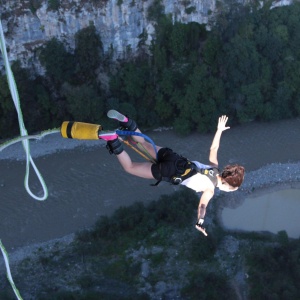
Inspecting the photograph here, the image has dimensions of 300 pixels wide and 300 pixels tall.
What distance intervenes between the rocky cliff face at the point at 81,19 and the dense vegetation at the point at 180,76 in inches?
6.8

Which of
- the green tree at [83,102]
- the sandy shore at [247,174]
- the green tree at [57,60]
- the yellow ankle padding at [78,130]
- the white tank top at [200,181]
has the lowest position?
the sandy shore at [247,174]

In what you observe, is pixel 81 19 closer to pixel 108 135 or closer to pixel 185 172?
pixel 185 172

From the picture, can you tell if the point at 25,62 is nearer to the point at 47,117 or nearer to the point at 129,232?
the point at 47,117

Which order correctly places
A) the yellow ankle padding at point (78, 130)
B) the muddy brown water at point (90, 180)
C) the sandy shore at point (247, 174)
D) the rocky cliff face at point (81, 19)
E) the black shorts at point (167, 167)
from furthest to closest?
the rocky cliff face at point (81, 19)
the sandy shore at point (247, 174)
the muddy brown water at point (90, 180)
the black shorts at point (167, 167)
the yellow ankle padding at point (78, 130)

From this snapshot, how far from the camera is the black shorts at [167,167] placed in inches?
132

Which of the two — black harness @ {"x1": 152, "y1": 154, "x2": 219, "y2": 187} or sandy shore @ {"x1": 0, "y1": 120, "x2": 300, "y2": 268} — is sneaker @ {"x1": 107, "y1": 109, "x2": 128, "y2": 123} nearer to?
black harness @ {"x1": 152, "y1": 154, "x2": 219, "y2": 187}

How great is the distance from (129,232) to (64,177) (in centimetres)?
215

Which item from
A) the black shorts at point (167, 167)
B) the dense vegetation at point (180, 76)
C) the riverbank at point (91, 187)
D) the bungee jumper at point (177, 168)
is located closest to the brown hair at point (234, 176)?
the bungee jumper at point (177, 168)

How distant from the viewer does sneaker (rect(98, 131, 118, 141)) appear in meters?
2.77

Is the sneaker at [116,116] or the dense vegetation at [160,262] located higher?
the sneaker at [116,116]

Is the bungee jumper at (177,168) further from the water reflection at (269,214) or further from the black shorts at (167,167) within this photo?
the water reflection at (269,214)

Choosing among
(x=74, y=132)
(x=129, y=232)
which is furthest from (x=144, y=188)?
(x=74, y=132)

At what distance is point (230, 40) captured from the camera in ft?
30.9

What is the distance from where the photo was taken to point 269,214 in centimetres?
845
